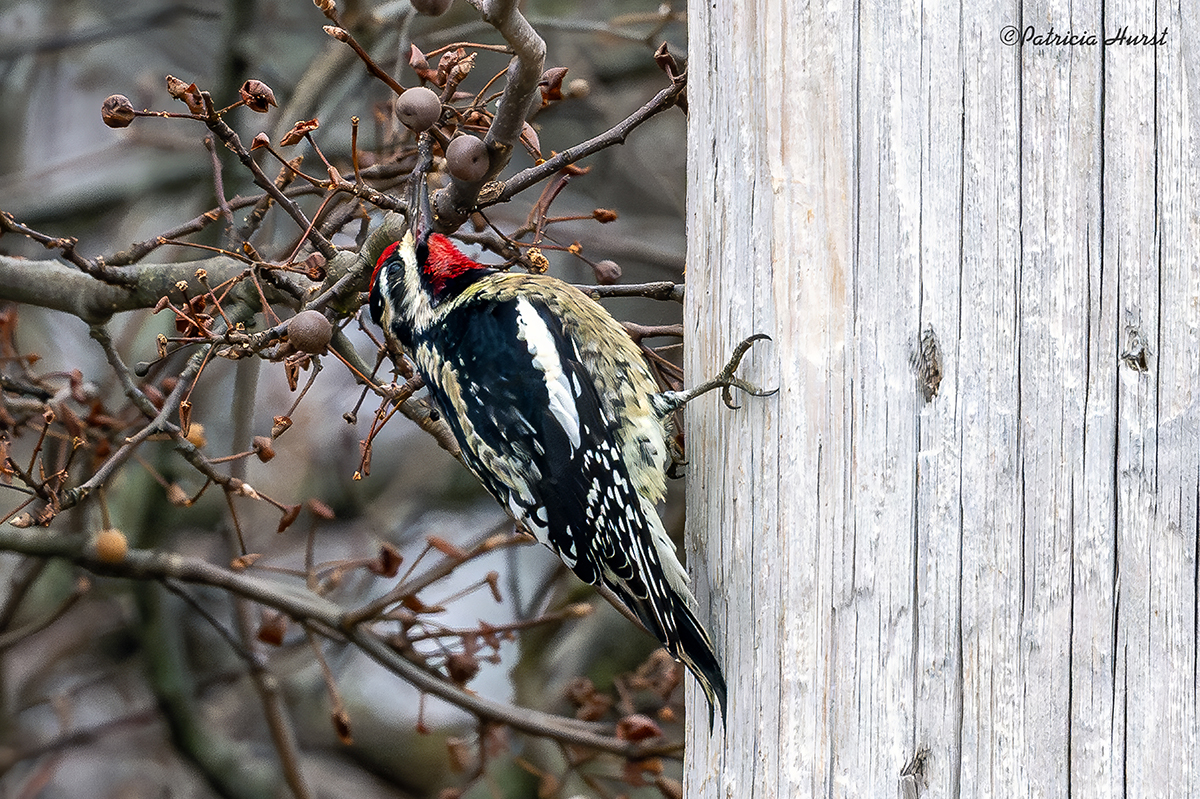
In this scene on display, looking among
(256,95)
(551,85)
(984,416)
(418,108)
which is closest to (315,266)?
(256,95)

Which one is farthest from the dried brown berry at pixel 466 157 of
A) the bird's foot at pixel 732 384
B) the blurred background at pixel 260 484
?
the blurred background at pixel 260 484

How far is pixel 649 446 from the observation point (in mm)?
2178

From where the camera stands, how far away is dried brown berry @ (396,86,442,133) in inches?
72.6

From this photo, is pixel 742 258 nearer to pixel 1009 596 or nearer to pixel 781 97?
pixel 781 97

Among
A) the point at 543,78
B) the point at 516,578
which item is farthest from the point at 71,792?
the point at 543,78

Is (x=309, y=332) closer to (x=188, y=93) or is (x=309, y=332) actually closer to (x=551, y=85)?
(x=188, y=93)

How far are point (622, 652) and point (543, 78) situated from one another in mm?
2648

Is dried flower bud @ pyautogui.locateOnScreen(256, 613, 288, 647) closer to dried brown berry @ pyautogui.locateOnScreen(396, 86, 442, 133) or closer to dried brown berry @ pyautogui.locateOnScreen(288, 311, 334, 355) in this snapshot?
dried brown berry @ pyautogui.locateOnScreen(288, 311, 334, 355)

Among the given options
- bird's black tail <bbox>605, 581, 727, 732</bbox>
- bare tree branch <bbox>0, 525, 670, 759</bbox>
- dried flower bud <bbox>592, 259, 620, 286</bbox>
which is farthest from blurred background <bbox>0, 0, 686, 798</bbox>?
bird's black tail <bbox>605, 581, 727, 732</bbox>

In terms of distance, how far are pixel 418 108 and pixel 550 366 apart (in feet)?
1.85

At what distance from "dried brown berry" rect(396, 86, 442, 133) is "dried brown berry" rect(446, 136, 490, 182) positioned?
0.20 ft

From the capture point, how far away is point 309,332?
6.02 ft

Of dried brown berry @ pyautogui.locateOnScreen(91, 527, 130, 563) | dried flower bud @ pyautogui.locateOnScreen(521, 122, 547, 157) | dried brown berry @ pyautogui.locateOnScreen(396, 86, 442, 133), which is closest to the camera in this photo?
dried brown berry @ pyautogui.locateOnScreen(396, 86, 442, 133)

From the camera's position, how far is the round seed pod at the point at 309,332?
6.01ft
